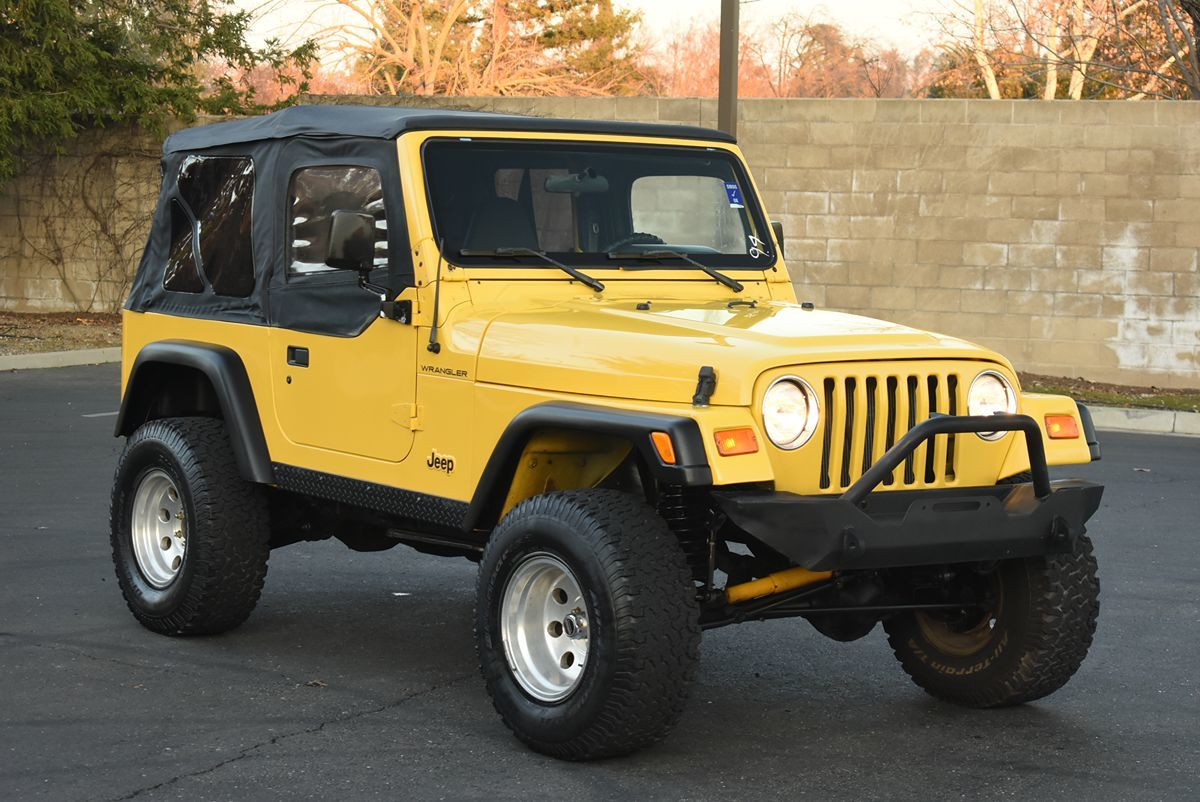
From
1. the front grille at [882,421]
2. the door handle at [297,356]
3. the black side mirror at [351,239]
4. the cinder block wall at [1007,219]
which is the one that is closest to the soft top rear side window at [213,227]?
the door handle at [297,356]

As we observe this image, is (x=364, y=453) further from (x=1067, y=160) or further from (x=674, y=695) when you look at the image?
(x=1067, y=160)

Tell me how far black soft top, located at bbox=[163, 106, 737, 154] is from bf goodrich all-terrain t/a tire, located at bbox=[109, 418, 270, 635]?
119cm

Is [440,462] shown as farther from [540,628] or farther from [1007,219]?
[1007,219]

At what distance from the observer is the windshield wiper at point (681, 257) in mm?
6281

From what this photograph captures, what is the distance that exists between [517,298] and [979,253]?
11.9 metres

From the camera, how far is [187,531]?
21.5ft

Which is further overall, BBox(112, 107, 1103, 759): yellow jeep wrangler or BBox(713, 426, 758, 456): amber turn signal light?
BBox(112, 107, 1103, 759): yellow jeep wrangler

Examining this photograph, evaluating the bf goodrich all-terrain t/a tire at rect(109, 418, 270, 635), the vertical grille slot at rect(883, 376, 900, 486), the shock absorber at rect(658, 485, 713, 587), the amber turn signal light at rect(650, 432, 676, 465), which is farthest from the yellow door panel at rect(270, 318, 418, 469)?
the vertical grille slot at rect(883, 376, 900, 486)

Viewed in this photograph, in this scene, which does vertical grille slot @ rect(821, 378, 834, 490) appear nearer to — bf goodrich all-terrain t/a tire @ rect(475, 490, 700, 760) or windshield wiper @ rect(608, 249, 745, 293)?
bf goodrich all-terrain t/a tire @ rect(475, 490, 700, 760)

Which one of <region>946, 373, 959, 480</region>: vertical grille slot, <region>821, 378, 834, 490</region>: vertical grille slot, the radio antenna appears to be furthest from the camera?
the radio antenna

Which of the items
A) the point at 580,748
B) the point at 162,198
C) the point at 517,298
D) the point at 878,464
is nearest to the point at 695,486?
the point at 878,464

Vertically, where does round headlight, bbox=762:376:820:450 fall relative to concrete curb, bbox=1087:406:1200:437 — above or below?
above

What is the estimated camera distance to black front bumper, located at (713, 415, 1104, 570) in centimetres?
479

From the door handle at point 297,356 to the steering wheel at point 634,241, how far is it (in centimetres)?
119
